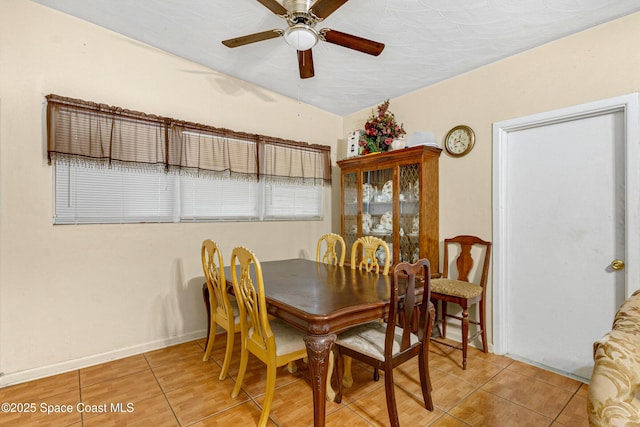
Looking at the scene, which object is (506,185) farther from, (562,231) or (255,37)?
(255,37)

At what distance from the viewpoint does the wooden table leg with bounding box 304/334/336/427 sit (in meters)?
1.61

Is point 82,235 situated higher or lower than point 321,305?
higher

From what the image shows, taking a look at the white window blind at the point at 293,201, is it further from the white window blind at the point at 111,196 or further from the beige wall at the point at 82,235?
the white window blind at the point at 111,196

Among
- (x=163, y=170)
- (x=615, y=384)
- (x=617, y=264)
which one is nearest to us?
(x=615, y=384)

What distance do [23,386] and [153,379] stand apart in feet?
2.84

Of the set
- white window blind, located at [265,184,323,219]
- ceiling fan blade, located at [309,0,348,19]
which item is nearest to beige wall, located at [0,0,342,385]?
white window blind, located at [265,184,323,219]

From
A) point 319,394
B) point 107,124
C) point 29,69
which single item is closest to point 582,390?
point 319,394

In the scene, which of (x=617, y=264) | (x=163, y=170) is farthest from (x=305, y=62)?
(x=617, y=264)

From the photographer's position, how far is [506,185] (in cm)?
278

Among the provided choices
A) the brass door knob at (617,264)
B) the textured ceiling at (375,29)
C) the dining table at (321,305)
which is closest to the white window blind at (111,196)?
the dining table at (321,305)

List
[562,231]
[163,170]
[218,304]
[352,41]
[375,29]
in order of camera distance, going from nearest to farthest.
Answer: [352,41]
[375,29]
[562,231]
[218,304]
[163,170]

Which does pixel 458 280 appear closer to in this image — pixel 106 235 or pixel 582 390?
pixel 582 390

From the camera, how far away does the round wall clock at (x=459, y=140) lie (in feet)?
9.68

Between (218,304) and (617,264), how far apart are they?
2.98 meters
